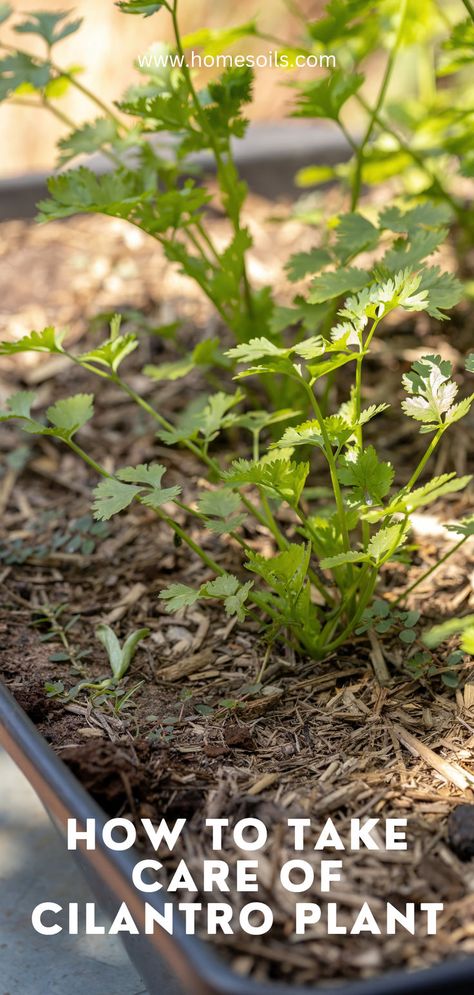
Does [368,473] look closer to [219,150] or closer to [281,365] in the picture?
[281,365]

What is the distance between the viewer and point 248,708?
121cm

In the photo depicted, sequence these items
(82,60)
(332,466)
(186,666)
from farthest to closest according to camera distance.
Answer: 1. (82,60)
2. (186,666)
3. (332,466)

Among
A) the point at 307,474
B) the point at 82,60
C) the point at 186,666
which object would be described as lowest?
the point at 186,666

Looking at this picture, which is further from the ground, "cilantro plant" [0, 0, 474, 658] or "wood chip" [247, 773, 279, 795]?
"cilantro plant" [0, 0, 474, 658]

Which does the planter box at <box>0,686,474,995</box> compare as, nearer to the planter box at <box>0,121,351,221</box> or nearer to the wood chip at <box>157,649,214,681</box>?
the wood chip at <box>157,649,214,681</box>

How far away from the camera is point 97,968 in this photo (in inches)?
47.8

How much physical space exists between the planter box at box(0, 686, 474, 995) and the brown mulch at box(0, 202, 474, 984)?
Answer: 4 cm

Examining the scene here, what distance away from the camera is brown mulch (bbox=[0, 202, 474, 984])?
920 mm

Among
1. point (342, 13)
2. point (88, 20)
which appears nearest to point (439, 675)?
point (342, 13)

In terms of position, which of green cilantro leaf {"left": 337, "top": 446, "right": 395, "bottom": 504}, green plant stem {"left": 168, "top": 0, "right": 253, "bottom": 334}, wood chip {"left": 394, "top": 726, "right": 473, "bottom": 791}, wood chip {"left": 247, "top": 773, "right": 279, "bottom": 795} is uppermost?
green plant stem {"left": 168, "top": 0, "right": 253, "bottom": 334}

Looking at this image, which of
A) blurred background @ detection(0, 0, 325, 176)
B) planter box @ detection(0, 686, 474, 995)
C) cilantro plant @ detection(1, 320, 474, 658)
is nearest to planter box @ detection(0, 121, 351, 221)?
blurred background @ detection(0, 0, 325, 176)

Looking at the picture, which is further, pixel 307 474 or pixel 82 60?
pixel 82 60

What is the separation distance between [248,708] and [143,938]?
1.16ft

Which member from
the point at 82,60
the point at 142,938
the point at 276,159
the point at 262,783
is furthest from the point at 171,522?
the point at 82,60
